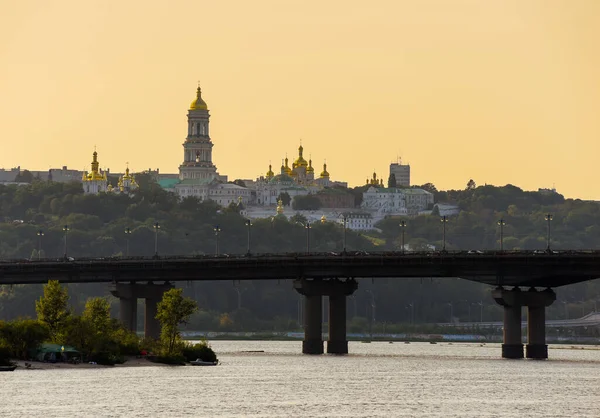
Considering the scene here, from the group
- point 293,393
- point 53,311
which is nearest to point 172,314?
point 53,311

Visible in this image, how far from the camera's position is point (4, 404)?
15088 centimetres

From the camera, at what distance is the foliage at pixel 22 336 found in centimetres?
18375

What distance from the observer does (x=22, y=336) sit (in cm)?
18375

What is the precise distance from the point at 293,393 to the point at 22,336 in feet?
86.9

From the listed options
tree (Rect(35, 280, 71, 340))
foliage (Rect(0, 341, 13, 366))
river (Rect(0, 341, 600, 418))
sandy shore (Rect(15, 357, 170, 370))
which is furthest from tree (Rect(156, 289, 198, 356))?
foliage (Rect(0, 341, 13, 366))

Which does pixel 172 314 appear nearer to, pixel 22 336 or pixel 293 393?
pixel 22 336

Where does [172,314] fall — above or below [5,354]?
above

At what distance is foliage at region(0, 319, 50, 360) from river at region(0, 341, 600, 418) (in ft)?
14.8

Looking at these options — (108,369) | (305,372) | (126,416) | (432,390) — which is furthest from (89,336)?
(126,416)

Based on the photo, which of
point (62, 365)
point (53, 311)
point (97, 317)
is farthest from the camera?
point (97, 317)

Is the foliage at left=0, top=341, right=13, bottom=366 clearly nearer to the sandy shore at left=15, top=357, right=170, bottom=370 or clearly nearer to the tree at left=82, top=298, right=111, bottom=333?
the sandy shore at left=15, top=357, right=170, bottom=370

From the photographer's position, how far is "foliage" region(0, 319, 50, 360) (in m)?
184

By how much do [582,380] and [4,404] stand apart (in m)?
57.1

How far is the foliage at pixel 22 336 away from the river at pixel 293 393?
14.8 feet
